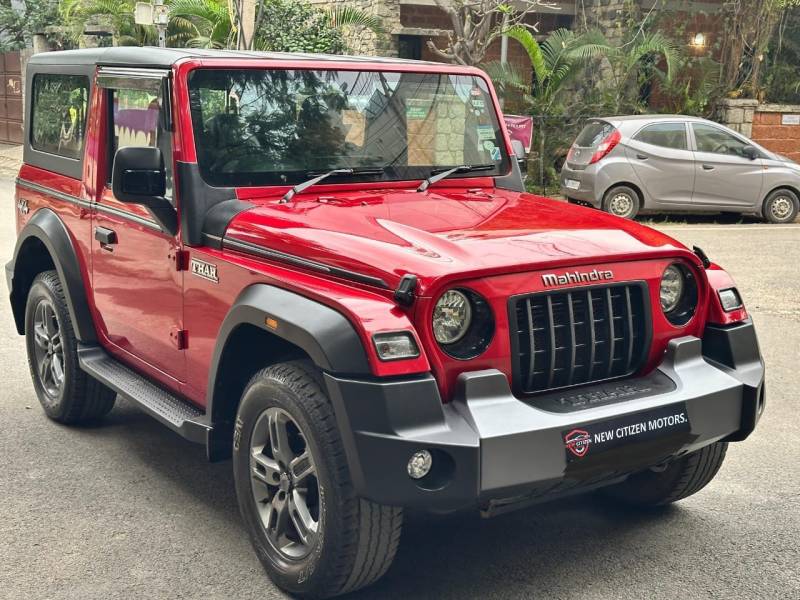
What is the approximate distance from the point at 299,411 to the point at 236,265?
797mm

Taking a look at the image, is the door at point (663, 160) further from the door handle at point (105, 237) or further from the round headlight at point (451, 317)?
the round headlight at point (451, 317)

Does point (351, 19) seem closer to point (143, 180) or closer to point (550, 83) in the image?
point (550, 83)

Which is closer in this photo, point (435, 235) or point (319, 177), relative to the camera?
point (435, 235)

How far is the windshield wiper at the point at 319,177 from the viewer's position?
4.56 metres

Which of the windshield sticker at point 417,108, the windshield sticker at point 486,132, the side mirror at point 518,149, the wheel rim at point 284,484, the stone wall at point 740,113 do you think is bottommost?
the wheel rim at point 284,484

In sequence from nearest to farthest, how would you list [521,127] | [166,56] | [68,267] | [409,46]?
[166,56], [68,267], [521,127], [409,46]

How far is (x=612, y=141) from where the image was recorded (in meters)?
15.6

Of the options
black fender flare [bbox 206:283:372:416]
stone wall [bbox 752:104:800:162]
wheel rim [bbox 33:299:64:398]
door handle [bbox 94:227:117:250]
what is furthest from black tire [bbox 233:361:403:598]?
stone wall [bbox 752:104:800:162]

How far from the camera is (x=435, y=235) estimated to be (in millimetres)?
3988

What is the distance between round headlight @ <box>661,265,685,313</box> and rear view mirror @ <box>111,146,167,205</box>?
6.82ft

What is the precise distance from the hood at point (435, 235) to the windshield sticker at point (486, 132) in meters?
0.62

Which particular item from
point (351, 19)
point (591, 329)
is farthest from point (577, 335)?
point (351, 19)

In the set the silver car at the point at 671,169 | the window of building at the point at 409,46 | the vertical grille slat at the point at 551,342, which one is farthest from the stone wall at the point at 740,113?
the vertical grille slat at the point at 551,342

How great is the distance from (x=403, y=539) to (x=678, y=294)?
58.7 inches
